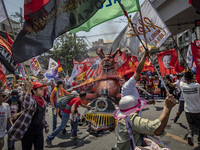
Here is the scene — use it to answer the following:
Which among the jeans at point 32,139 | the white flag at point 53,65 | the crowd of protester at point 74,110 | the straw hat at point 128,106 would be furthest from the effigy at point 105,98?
the white flag at point 53,65

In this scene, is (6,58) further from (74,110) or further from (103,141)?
(103,141)

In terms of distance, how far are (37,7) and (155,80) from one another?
1384cm

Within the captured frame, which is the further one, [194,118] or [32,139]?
[194,118]

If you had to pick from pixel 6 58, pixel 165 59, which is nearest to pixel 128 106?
pixel 6 58

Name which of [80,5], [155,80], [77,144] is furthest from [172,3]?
[77,144]

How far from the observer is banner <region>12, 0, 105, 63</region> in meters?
2.91

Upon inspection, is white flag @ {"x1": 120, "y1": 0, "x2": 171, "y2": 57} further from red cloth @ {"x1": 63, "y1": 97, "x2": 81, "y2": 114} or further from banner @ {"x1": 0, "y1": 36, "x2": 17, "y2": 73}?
banner @ {"x1": 0, "y1": 36, "x2": 17, "y2": 73}

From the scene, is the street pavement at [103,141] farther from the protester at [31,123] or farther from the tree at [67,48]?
the tree at [67,48]

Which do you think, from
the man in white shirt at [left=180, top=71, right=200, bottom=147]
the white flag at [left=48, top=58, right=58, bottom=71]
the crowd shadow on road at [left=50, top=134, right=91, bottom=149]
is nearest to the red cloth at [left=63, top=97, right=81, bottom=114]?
the crowd shadow on road at [left=50, top=134, right=91, bottom=149]

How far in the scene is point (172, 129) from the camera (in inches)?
216

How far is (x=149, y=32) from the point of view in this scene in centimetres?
380

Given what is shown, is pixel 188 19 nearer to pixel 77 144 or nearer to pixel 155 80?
pixel 155 80

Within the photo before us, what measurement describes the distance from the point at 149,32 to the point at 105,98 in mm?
3055

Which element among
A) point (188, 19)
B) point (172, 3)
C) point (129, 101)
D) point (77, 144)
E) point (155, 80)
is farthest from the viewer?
point (155, 80)
